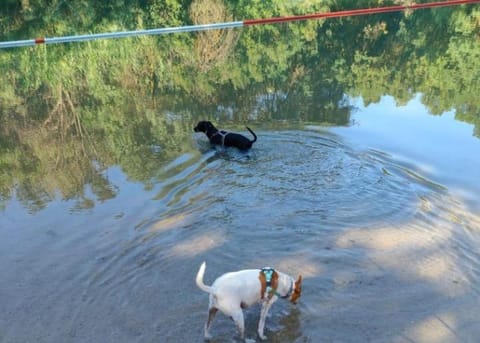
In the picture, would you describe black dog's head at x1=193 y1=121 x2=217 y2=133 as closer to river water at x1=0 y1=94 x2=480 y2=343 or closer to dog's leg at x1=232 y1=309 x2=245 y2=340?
river water at x1=0 y1=94 x2=480 y2=343

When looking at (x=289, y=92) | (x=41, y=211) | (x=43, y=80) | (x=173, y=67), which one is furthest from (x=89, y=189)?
(x=173, y=67)

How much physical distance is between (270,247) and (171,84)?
970cm

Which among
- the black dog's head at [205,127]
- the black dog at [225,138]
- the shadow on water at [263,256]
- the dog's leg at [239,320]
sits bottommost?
the shadow on water at [263,256]

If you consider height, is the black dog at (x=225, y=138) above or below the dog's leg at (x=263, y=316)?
above

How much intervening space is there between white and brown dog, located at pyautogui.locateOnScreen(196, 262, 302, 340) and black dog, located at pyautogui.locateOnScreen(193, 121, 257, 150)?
5.16 metres

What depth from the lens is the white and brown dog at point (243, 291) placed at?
163 inches

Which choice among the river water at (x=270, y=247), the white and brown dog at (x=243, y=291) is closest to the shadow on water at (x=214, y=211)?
the river water at (x=270, y=247)

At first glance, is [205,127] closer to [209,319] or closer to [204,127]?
[204,127]

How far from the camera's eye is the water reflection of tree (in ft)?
30.6

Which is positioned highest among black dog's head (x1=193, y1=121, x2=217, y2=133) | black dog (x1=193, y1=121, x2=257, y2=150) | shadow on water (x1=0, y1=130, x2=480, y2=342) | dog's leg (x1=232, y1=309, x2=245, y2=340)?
black dog's head (x1=193, y1=121, x2=217, y2=133)

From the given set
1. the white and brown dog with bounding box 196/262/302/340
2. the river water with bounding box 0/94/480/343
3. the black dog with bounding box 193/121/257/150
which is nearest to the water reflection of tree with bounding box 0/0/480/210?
the black dog with bounding box 193/121/257/150

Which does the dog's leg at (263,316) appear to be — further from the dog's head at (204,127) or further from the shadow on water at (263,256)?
the dog's head at (204,127)

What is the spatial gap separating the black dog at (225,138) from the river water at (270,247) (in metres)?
0.28

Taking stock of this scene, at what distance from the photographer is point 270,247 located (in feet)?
20.3
